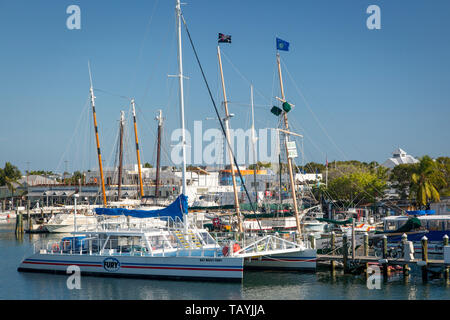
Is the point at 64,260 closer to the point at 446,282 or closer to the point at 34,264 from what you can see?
the point at 34,264

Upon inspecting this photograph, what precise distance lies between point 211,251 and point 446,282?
14.5 metres

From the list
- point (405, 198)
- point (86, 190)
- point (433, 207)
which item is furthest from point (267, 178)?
point (433, 207)

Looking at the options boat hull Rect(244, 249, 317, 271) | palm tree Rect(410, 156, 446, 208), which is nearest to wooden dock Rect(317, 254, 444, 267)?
boat hull Rect(244, 249, 317, 271)

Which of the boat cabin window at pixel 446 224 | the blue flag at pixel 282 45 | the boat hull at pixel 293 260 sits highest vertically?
the blue flag at pixel 282 45

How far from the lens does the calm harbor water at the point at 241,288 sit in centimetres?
3052

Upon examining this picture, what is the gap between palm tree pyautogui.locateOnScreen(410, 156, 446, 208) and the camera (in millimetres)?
67625

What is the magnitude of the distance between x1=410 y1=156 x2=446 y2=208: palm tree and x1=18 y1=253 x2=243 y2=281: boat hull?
42.3 metres

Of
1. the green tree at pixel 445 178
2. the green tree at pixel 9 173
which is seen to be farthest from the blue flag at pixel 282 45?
the green tree at pixel 9 173

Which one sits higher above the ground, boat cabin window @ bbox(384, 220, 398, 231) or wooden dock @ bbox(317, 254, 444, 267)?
boat cabin window @ bbox(384, 220, 398, 231)

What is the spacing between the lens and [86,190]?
121m

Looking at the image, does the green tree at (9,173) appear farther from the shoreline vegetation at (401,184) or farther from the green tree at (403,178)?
the green tree at (403,178)

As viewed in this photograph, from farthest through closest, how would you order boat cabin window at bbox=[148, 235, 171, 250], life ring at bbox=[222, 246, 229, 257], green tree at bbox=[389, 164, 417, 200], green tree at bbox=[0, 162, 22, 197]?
green tree at bbox=[0, 162, 22, 197] < green tree at bbox=[389, 164, 417, 200] < boat cabin window at bbox=[148, 235, 171, 250] < life ring at bbox=[222, 246, 229, 257]

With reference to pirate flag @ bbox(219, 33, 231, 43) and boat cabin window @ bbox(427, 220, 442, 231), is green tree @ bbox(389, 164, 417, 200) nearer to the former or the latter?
boat cabin window @ bbox(427, 220, 442, 231)

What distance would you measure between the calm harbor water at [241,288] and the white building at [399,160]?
99293 millimetres
